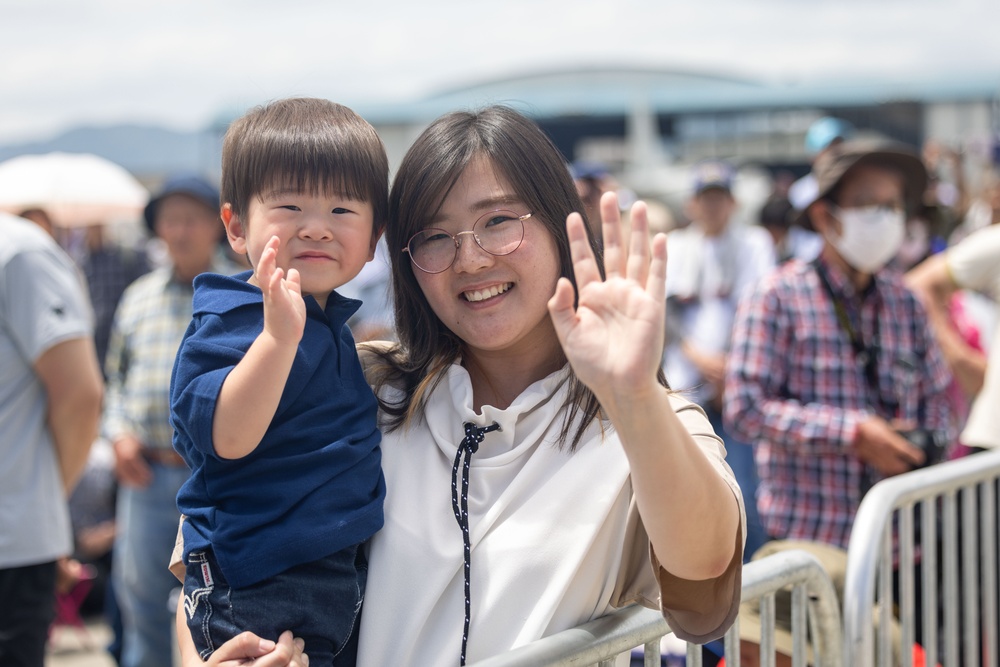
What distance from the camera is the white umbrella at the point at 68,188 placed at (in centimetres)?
618

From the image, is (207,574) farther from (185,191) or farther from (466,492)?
(185,191)

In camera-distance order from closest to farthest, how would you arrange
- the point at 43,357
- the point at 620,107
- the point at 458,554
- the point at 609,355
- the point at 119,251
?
the point at 609,355
the point at 458,554
the point at 43,357
the point at 119,251
the point at 620,107

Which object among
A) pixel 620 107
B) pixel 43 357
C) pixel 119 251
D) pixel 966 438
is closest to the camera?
pixel 43 357

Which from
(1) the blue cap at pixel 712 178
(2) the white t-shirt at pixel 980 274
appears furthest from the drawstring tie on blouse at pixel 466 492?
(1) the blue cap at pixel 712 178

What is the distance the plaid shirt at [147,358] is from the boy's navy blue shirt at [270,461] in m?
2.90

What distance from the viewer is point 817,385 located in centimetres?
346

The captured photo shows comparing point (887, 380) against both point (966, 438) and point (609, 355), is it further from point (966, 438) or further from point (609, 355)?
point (609, 355)

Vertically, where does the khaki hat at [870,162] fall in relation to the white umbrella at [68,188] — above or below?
above

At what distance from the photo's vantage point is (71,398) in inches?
126

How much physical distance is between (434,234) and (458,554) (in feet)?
1.89

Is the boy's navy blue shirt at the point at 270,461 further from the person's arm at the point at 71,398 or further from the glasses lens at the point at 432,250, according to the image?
the person's arm at the point at 71,398

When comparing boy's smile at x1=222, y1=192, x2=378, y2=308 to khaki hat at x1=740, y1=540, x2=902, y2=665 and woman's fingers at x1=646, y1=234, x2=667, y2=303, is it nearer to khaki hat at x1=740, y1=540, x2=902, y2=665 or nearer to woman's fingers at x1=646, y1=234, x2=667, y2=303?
woman's fingers at x1=646, y1=234, x2=667, y2=303

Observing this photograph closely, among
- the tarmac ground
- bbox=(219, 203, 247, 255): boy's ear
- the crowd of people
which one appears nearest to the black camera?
the crowd of people

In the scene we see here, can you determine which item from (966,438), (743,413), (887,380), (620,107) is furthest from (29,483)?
(620,107)
